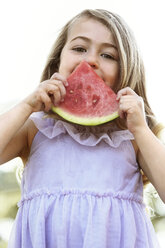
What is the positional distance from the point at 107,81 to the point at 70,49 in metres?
0.23

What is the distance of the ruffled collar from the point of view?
1.44 m

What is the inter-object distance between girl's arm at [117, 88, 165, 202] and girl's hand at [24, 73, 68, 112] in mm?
241

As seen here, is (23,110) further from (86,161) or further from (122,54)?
(122,54)

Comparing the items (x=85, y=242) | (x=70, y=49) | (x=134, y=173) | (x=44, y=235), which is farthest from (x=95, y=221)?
(x=70, y=49)

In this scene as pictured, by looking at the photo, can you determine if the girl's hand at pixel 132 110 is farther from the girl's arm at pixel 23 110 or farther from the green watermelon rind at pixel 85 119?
the girl's arm at pixel 23 110

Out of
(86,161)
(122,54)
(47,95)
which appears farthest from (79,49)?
(86,161)

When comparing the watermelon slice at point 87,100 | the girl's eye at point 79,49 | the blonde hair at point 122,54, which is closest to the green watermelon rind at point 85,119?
the watermelon slice at point 87,100

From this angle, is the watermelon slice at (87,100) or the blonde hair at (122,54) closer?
the watermelon slice at (87,100)

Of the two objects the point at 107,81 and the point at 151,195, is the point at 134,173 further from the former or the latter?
the point at 151,195

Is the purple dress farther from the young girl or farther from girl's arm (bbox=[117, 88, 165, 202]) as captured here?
girl's arm (bbox=[117, 88, 165, 202])

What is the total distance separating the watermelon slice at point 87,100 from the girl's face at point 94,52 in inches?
2.5

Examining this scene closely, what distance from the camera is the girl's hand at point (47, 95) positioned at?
53.4 inches

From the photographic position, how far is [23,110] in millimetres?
1361

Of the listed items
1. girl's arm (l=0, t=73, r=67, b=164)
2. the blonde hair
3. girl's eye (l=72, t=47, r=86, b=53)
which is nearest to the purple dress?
girl's arm (l=0, t=73, r=67, b=164)
